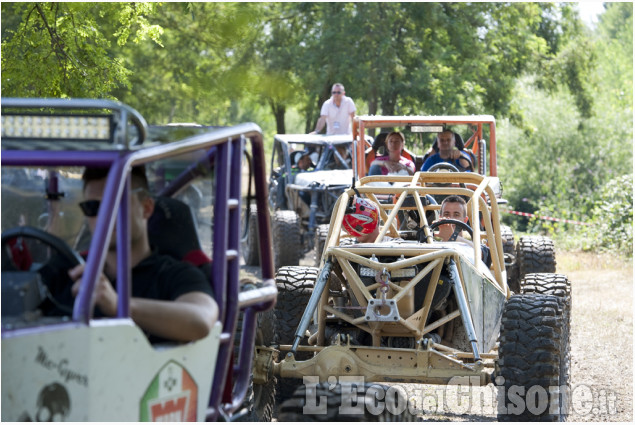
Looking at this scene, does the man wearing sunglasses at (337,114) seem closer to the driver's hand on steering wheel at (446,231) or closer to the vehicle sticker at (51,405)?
the driver's hand on steering wheel at (446,231)

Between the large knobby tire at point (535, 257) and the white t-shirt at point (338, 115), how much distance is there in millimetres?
6154

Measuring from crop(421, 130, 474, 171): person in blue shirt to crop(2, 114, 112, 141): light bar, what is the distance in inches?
347

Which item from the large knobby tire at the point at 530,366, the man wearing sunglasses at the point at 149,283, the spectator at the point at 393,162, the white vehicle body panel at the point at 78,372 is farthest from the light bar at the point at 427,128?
the white vehicle body panel at the point at 78,372

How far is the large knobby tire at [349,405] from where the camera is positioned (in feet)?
15.5

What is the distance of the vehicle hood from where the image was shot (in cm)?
1572

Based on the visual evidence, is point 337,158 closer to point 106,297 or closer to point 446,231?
point 446,231

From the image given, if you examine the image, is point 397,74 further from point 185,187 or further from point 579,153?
point 185,187

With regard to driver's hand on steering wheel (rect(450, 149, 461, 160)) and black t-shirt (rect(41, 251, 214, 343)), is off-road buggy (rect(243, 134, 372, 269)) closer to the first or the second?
driver's hand on steering wheel (rect(450, 149, 461, 160))

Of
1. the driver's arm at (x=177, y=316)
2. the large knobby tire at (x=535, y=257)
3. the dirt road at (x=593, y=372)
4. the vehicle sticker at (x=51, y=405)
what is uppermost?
the driver's arm at (x=177, y=316)

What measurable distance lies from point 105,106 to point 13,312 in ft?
2.41

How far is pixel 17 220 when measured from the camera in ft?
14.1

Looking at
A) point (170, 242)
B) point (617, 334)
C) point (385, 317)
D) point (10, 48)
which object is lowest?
point (617, 334)

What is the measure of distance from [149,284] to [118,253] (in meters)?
0.49

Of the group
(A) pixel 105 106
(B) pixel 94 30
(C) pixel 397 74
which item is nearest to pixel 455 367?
(A) pixel 105 106
